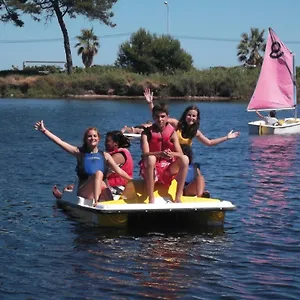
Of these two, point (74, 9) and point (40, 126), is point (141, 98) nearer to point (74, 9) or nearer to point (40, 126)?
point (74, 9)

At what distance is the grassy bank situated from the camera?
7981 centimetres

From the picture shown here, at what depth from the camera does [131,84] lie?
80.7 metres

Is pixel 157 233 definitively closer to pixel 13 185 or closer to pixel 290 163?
pixel 13 185

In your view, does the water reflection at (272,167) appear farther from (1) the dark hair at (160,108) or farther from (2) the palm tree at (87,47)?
(2) the palm tree at (87,47)

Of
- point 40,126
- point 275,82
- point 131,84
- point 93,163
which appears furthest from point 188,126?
point 131,84

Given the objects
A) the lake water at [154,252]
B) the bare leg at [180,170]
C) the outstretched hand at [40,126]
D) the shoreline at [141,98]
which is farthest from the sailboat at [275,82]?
the shoreline at [141,98]

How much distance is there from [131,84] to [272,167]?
59.3m

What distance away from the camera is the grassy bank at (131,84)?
3142 inches

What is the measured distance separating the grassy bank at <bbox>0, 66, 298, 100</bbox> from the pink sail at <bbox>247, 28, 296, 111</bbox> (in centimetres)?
4208

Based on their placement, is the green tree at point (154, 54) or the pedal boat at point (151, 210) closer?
the pedal boat at point (151, 210)

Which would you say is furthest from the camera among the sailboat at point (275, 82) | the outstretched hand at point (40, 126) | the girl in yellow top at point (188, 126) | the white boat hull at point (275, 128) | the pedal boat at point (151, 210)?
the sailboat at point (275, 82)

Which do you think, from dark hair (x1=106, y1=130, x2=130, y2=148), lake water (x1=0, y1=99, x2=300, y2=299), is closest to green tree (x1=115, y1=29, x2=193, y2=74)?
lake water (x1=0, y1=99, x2=300, y2=299)

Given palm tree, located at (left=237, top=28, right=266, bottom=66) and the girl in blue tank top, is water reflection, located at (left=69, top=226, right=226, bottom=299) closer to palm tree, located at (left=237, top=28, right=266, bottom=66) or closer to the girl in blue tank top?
Result: the girl in blue tank top

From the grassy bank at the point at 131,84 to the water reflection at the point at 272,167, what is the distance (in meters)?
47.1
